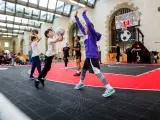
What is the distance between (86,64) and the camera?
309 centimetres

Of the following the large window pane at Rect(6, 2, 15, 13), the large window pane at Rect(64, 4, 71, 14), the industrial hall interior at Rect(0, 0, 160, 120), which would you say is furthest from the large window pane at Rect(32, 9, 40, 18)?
the large window pane at Rect(64, 4, 71, 14)

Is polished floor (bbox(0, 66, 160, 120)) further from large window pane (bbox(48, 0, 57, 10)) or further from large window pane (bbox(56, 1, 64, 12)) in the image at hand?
large window pane (bbox(56, 1, 64, 12))

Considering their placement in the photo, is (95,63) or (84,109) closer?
(84,109)

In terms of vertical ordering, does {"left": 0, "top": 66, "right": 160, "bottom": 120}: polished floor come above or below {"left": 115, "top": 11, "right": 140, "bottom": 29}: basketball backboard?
below

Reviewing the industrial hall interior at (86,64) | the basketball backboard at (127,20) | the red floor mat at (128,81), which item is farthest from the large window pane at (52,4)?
the red floor mat at (128,81)

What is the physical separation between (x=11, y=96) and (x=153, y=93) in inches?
93.2

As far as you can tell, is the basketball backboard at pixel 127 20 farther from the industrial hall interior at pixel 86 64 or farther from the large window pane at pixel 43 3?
the large window pane at pixel 43 3

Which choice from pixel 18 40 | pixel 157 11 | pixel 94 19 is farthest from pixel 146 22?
pixel 18 40

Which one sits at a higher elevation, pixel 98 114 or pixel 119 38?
pixel 119 38

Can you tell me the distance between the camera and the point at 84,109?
81.0 inches

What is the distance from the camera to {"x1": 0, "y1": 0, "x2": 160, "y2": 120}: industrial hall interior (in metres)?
2.10

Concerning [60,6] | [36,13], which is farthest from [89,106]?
[36,13]

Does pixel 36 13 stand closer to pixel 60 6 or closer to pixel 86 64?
pixel 60 6

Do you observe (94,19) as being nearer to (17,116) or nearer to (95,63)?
(95,63)
